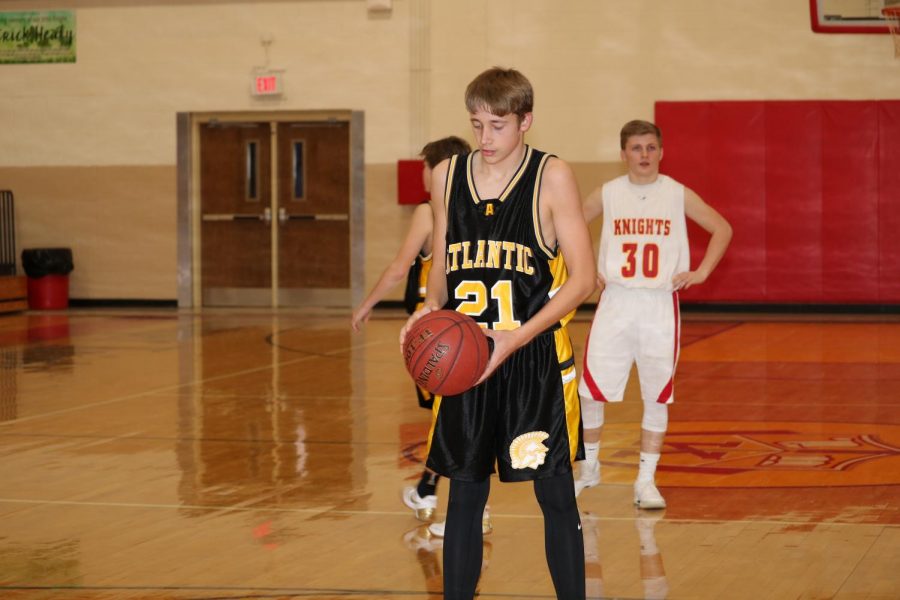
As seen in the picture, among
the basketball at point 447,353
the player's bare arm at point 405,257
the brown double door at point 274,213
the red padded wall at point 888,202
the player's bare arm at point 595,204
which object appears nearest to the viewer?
the basketball at point 447,353

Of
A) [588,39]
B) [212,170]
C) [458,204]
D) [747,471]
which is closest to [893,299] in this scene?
[588,39]

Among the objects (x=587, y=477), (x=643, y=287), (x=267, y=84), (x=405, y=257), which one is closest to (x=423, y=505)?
(x=587, y=477)

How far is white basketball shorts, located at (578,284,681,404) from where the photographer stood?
508 cm

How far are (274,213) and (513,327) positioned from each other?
43.8 feet

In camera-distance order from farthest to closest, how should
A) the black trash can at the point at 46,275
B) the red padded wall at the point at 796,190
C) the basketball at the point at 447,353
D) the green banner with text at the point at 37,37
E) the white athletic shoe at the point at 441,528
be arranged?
the green banner with text at the point at 37,37
the black trash can at the point at 46,275
the red padded wall at the point at 796,190
the white athletic shoe at the point at 441,528
the basketball at the point at 447,353

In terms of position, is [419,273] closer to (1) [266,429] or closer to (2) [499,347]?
(1) [266,429]

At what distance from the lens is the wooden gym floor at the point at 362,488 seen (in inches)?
156

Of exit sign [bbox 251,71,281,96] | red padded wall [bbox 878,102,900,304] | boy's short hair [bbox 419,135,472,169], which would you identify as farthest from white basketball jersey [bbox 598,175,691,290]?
exit sign [bbox 251,71,281,96]

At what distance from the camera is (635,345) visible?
515cm

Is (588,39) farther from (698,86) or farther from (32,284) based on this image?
(32,284)

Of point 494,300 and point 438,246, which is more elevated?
point 438,246

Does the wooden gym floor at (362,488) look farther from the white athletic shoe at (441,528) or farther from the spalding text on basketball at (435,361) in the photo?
the spalding text on basketball at (435,361)

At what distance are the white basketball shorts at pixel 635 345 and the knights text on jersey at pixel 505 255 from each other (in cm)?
194

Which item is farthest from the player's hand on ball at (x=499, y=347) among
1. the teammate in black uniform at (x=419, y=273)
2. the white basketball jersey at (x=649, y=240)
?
the white basketball jersey at (x=649, y=240)
